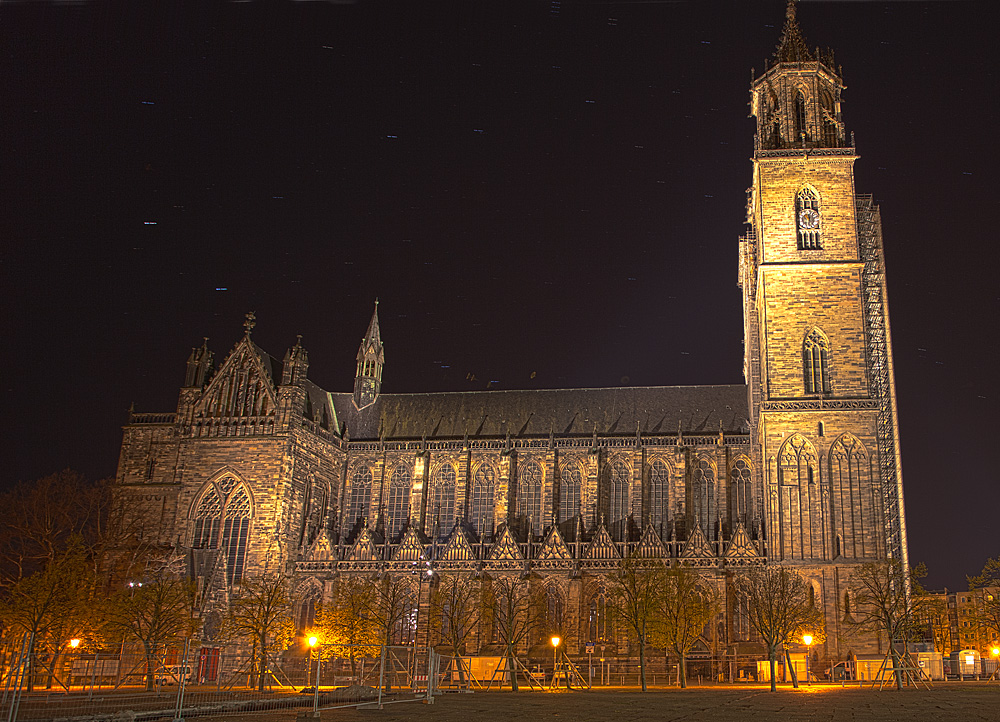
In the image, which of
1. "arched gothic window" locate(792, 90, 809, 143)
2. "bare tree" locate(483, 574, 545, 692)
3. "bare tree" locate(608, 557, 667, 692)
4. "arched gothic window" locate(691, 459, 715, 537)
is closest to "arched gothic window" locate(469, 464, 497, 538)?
"bare tree" locate(483, 574, 545, 692)

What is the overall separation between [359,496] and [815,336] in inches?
1457

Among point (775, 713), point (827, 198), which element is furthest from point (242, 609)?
point (827, 198)

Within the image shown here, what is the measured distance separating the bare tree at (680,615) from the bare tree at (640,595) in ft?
1.38

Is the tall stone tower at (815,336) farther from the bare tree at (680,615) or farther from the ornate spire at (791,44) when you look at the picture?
the bare tree at (680,615)

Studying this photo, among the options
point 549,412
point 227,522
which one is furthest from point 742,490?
point 227,522

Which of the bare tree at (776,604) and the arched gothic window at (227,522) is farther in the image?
the arched gothic window at (227,522)

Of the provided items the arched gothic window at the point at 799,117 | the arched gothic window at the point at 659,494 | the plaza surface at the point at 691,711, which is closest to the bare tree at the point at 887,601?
the arched gothic window at the point at 659,494

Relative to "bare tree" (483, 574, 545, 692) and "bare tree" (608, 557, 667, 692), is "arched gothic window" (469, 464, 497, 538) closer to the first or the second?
"bare tree" (483, 574, 545, 692)

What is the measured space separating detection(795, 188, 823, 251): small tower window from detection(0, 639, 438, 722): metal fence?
3919 centimetres

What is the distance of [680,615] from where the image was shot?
5841 centimetres

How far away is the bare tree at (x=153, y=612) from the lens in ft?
177

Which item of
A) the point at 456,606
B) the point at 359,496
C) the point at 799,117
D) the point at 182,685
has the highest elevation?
the point at 799,117

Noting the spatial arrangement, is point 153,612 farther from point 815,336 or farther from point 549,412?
point 815,336

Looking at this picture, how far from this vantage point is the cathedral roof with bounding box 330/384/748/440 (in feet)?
254
